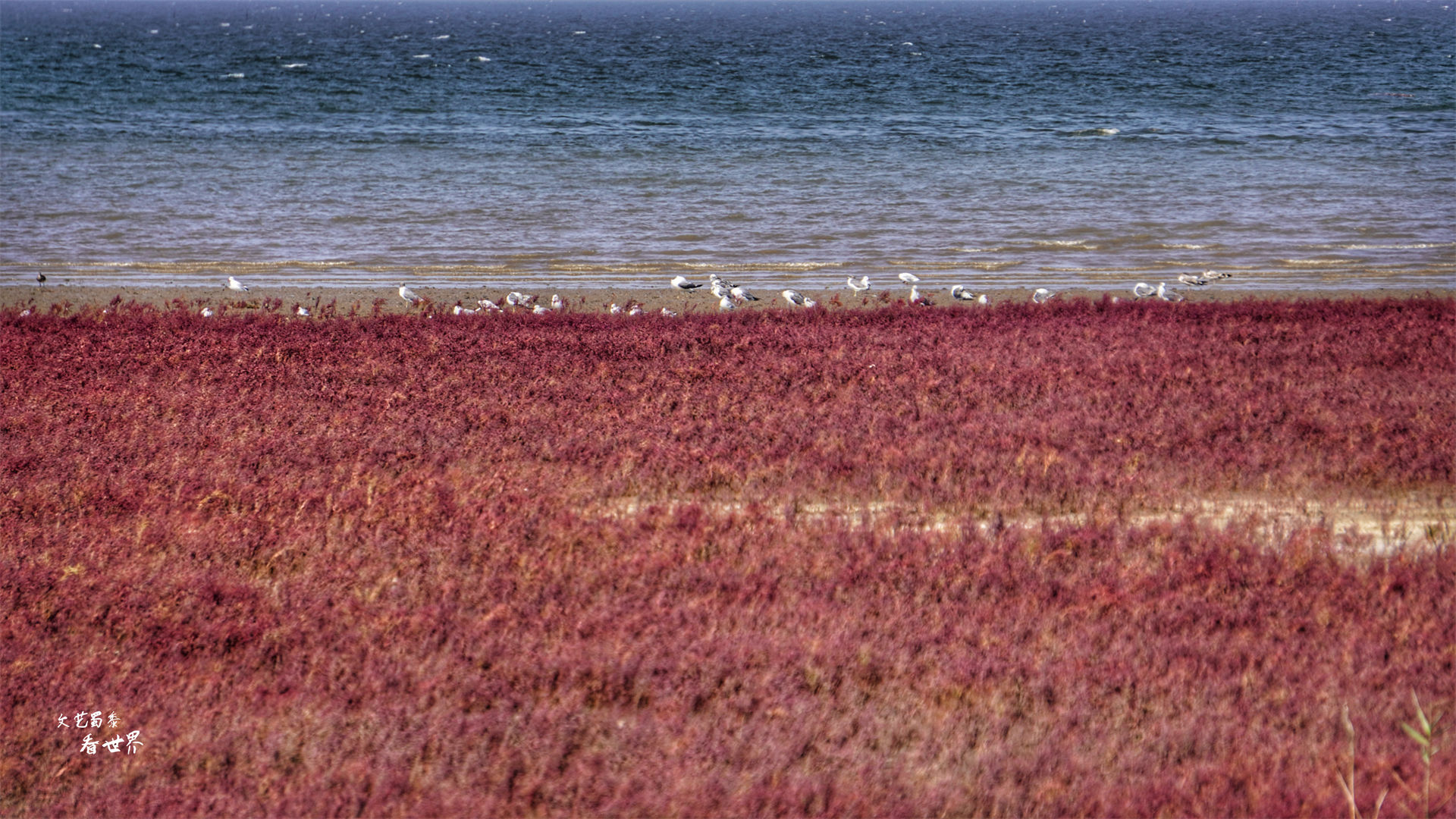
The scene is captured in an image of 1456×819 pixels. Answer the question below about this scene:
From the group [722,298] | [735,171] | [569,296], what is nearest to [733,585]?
[722,298]

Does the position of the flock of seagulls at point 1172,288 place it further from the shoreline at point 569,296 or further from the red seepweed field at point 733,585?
the red seepweed field at point 733,585

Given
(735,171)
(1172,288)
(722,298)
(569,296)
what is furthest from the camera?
(735,171)

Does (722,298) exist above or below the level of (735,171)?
below

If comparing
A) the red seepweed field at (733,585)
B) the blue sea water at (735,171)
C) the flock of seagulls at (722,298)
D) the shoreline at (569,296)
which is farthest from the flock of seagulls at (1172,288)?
the red seepweed field at (733,585)

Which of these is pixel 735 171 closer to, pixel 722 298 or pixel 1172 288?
pixel 1172 288

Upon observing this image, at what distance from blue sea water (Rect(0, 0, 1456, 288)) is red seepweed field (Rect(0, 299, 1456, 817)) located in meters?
9.95

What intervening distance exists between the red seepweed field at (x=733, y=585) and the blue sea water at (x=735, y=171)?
9.95 meters

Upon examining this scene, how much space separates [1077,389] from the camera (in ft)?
34.6

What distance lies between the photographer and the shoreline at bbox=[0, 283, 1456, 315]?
16.6 meters

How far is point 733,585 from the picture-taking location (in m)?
6.48

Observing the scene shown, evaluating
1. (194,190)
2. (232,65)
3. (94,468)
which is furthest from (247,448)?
(232,65)

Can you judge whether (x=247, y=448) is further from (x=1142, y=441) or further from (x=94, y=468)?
(x=1142, y=441)

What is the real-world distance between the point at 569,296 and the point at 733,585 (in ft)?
39.8

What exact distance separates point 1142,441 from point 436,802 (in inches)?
249
